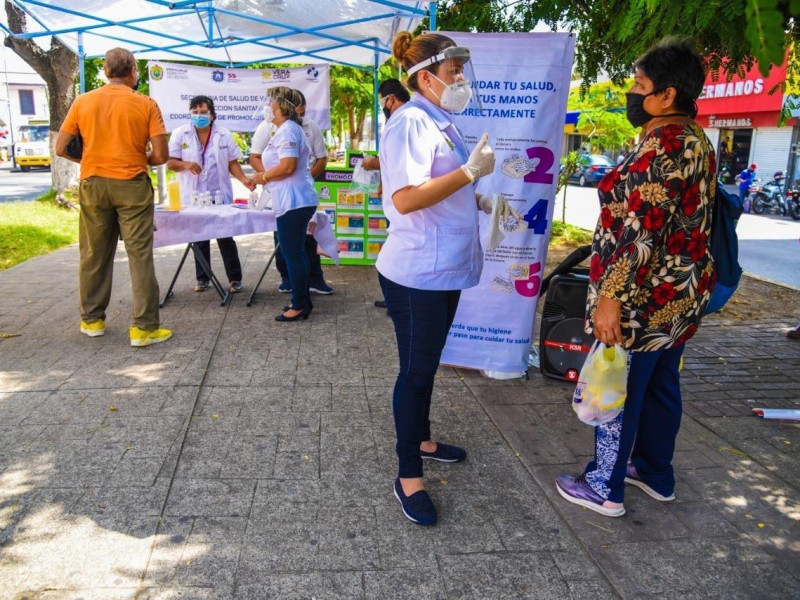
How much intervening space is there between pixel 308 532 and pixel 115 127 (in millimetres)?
3533

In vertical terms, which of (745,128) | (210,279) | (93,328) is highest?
(745,128)

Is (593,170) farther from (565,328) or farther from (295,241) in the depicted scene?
(565,328)

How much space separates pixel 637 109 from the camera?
285cm

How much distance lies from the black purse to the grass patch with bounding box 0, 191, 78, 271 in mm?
4348

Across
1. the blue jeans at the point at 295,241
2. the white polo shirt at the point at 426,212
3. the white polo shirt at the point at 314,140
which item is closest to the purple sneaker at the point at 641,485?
the white polo shirt at the point at 426,212

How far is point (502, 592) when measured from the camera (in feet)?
8.27

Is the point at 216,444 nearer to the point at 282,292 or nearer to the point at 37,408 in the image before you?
the point at 37,408

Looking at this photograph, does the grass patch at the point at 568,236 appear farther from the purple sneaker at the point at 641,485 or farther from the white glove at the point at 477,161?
the white glove at the point at 477,161

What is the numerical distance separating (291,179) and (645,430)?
375 cm

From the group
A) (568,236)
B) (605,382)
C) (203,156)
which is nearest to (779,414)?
(605,382)

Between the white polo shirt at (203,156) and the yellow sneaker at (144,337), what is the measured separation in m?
1.84

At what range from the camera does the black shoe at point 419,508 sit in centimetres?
294

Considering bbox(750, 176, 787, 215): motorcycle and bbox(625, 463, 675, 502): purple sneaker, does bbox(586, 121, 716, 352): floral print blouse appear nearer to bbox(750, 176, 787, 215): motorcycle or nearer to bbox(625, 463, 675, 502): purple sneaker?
bbox(625, 463, 675, 502): purple sneaker

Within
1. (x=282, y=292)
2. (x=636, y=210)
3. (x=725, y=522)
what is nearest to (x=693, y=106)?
(x=636, y=210)
